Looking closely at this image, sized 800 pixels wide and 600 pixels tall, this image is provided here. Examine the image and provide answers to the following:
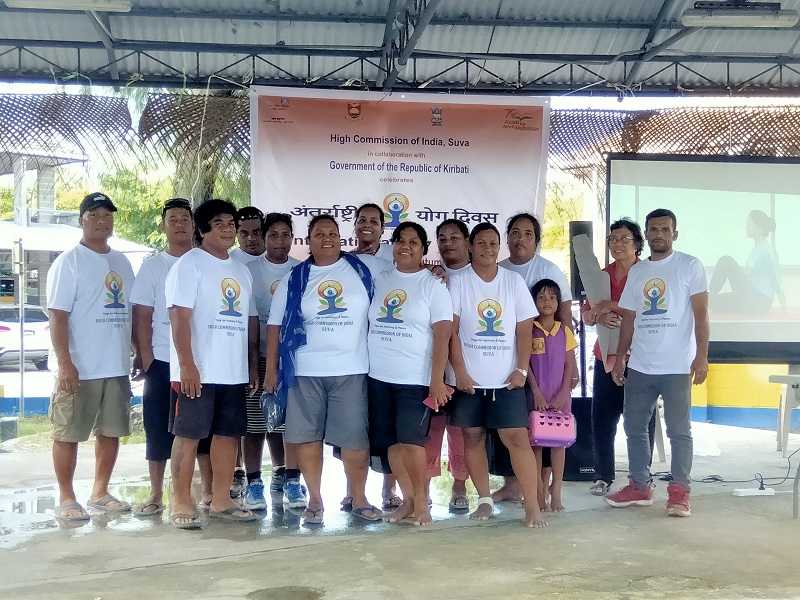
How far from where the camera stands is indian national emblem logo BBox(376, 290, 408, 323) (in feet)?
13.8

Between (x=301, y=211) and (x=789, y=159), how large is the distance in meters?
3.47

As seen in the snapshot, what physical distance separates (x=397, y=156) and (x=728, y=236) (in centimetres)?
244

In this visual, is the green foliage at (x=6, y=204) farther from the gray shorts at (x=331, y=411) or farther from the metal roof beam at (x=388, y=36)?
the gray shorts at (x=331, y=411)

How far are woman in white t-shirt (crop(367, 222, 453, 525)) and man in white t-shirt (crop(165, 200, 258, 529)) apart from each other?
648 mm

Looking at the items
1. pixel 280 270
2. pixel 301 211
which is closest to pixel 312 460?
pixel 280 270

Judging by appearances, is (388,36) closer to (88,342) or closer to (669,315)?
(669,315)

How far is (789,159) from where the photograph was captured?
6.31 metres

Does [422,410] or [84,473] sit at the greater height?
[422,410]

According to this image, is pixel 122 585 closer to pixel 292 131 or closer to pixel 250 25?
pixel 292 131

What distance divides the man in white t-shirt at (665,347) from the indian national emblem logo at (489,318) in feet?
2.94

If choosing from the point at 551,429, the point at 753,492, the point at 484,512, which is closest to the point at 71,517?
the point at 484,512

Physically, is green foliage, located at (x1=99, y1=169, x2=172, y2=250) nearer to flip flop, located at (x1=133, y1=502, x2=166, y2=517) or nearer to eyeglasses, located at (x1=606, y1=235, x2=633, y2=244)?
flip flop, located at (x1=133, y1=502, x2=166, y2=517)

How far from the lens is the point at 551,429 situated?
14.4 ft

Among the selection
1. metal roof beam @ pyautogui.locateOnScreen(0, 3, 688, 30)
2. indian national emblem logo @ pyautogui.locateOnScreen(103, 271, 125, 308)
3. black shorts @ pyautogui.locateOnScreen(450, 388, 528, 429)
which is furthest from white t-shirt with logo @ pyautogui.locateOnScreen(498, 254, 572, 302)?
metal roof beam @ pyautogui.locateOnScreen(0, 3, 688, 30)
